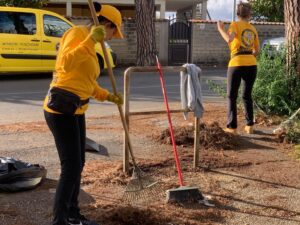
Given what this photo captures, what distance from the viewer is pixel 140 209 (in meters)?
4.50

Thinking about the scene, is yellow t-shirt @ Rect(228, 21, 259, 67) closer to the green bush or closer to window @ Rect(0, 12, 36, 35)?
the green bush

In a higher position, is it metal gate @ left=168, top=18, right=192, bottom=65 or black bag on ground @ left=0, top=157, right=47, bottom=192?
metal gate @ left=168, top=18, right=192, bottom=65

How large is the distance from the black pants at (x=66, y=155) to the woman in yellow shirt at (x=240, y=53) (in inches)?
146

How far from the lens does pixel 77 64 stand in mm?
3572

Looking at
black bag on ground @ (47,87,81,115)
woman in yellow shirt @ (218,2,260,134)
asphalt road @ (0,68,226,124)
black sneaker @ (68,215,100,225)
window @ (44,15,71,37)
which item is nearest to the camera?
black bag on ground @ (47,87,81,115)

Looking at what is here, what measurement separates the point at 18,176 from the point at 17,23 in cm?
994

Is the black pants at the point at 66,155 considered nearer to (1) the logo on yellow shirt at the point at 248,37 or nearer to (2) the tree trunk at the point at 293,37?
(1) the logo on yellow shirt at the point at 248,37

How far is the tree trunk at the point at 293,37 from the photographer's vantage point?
28.3ft

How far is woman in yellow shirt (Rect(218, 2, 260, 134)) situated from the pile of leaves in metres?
0.47

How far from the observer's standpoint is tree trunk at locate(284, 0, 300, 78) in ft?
28.3

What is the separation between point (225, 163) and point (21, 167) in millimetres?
2322

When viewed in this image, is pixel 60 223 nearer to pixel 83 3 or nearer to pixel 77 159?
pixel 77 159

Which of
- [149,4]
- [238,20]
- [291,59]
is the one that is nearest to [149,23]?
[149,4]

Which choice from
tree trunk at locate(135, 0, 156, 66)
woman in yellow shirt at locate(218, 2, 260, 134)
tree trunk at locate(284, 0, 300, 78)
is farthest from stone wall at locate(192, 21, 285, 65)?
woman in yellow shirt at locate(218, 2, 260, 134)
